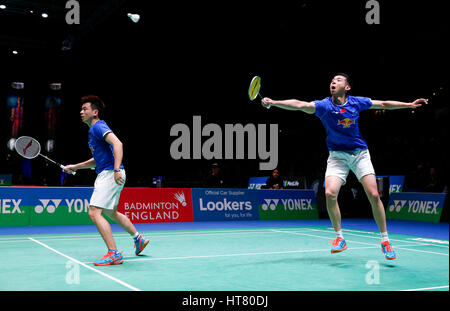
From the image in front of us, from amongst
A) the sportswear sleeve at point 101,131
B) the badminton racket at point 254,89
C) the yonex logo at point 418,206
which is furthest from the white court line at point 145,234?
the yonex logo at point 418,206

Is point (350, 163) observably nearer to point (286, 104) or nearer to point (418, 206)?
point (286, 104)

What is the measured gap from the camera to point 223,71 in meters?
17.1

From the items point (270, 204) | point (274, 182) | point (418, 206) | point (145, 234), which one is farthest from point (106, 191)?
point (418, 206)

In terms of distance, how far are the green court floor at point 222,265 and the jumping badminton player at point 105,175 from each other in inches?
12.0

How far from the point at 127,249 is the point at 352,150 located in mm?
3428

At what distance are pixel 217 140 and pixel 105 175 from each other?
595 inches

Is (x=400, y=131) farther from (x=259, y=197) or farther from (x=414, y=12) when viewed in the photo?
(x=259, y=197)

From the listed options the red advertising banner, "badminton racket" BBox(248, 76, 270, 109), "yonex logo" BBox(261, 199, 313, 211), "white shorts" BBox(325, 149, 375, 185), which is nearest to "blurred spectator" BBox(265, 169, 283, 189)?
"yonex logo" BBox(261, 199, 313, 211)

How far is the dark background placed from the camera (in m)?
13.3

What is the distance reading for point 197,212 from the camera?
38.9 feet

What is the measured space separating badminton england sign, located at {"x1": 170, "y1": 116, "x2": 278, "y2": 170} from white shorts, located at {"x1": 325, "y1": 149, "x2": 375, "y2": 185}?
13.9 meters

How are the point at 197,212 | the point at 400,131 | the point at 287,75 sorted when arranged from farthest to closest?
1. the point at 400,131
2. the point at 287,75
3. the point at 197,212

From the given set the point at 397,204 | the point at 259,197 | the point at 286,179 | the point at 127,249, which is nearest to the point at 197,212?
the point at 259,197

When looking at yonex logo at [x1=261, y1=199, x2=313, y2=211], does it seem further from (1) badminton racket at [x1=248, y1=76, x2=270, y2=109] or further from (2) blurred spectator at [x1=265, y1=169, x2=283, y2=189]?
(1) badminton racket at [x1=248, y1=76, x2=270, y2=109]
